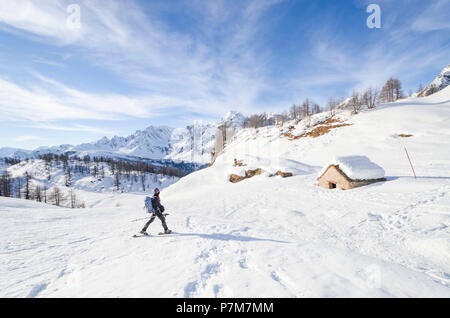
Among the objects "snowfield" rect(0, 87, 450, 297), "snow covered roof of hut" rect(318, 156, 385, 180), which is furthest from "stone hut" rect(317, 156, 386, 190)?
"snowfield" rect(0, 87, 450, 297)

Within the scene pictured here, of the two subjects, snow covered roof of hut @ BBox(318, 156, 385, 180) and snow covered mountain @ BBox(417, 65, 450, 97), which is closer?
snow covered roof of hut @ BBox(318, 156, 385, 180)

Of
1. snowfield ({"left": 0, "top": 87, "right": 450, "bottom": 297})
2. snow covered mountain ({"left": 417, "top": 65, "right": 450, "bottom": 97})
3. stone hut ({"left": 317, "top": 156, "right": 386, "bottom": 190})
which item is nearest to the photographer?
snowfield ({"left": 0, "top": 87, "right": 450, "bottom": 297})

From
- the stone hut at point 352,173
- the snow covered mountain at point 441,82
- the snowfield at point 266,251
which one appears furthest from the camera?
the snow covered mountain at point 441,82

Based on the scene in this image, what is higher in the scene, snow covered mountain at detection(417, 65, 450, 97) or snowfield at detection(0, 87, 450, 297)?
snow covered mountain at detection(417, 65, 450, 97)

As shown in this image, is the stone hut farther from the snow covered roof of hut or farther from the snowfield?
the snowfield

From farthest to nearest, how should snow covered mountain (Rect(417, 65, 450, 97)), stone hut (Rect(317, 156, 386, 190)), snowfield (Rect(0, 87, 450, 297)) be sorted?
snow covered mountain (Rect(417, 65, 450, 97)) < stone hut (Rect(317, 156, 386, 190)) < snowfield (Rect(0, 87, 450, 297))

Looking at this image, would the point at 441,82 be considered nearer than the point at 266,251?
No

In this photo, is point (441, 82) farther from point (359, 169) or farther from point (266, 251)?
point (266, 251)

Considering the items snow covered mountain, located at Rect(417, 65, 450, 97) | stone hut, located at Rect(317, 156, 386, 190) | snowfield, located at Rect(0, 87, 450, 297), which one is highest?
snow covered mountain, located at Rect(417, 65, 450, 97)

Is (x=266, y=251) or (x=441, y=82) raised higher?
(x=441, y=82)

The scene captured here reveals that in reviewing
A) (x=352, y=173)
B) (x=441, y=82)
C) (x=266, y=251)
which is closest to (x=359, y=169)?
(x=352, y=173)

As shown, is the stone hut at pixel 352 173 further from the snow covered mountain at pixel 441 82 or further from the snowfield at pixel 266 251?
the snow covered mountain at pixel 441 82

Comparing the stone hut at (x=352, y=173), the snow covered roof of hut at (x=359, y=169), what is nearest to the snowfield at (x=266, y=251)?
the stone hut at (x=352, y=173)
